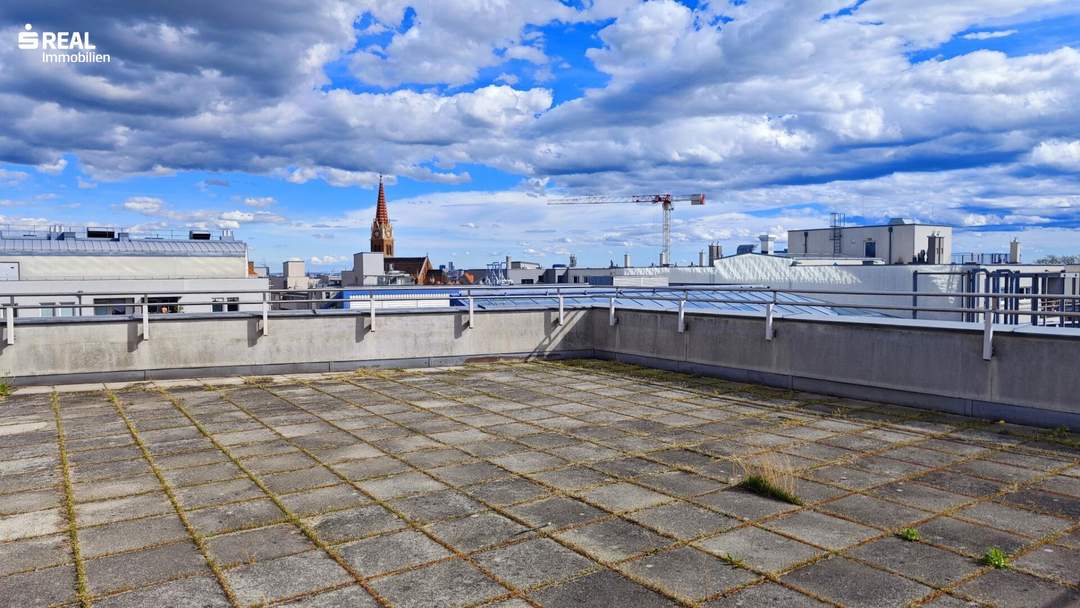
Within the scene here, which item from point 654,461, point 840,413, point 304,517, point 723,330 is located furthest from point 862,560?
point 723,330

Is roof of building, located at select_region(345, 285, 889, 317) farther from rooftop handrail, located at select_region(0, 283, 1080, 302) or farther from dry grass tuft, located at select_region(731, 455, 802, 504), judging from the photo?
dry grass tuft, located at select_region(731, 455, 802, 504)

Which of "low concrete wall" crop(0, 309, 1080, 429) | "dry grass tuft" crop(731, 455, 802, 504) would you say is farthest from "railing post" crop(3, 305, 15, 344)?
"dry grass tuft" crop(731, 455, 802, 504)

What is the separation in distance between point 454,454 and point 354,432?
4.98 feet

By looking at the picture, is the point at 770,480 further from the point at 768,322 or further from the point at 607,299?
the point at 607,299

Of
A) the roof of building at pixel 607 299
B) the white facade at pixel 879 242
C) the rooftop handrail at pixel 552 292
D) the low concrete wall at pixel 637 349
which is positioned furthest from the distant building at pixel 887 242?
the low concrete wall at pixel 637 349

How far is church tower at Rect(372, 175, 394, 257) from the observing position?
427 ft

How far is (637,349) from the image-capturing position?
13.5 m

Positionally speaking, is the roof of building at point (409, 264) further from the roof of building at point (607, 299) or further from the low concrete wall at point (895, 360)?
the low concrete wall at point (895, 360)

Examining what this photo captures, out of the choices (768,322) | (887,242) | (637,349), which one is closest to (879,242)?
(887,242)

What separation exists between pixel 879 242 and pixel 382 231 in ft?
308

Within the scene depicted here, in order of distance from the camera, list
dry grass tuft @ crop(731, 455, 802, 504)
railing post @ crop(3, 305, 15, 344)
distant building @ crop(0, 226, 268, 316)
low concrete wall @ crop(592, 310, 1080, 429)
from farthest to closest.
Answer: distant building @ crop(0, 226, 268, 316)
railing post @ crop(3, 305, 15, 344)
low concrete wall @ crop(592, 310, 1080, 429)
dry grass tuft @ crop(731, 455, 802, 504)

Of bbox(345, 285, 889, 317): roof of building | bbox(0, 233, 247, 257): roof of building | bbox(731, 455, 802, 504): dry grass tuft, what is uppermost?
bbox(0, 233, 247, 257): roof of building

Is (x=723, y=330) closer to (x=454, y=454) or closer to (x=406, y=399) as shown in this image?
(x=406, y=399)

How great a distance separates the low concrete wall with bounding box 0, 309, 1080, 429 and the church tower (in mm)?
116199
